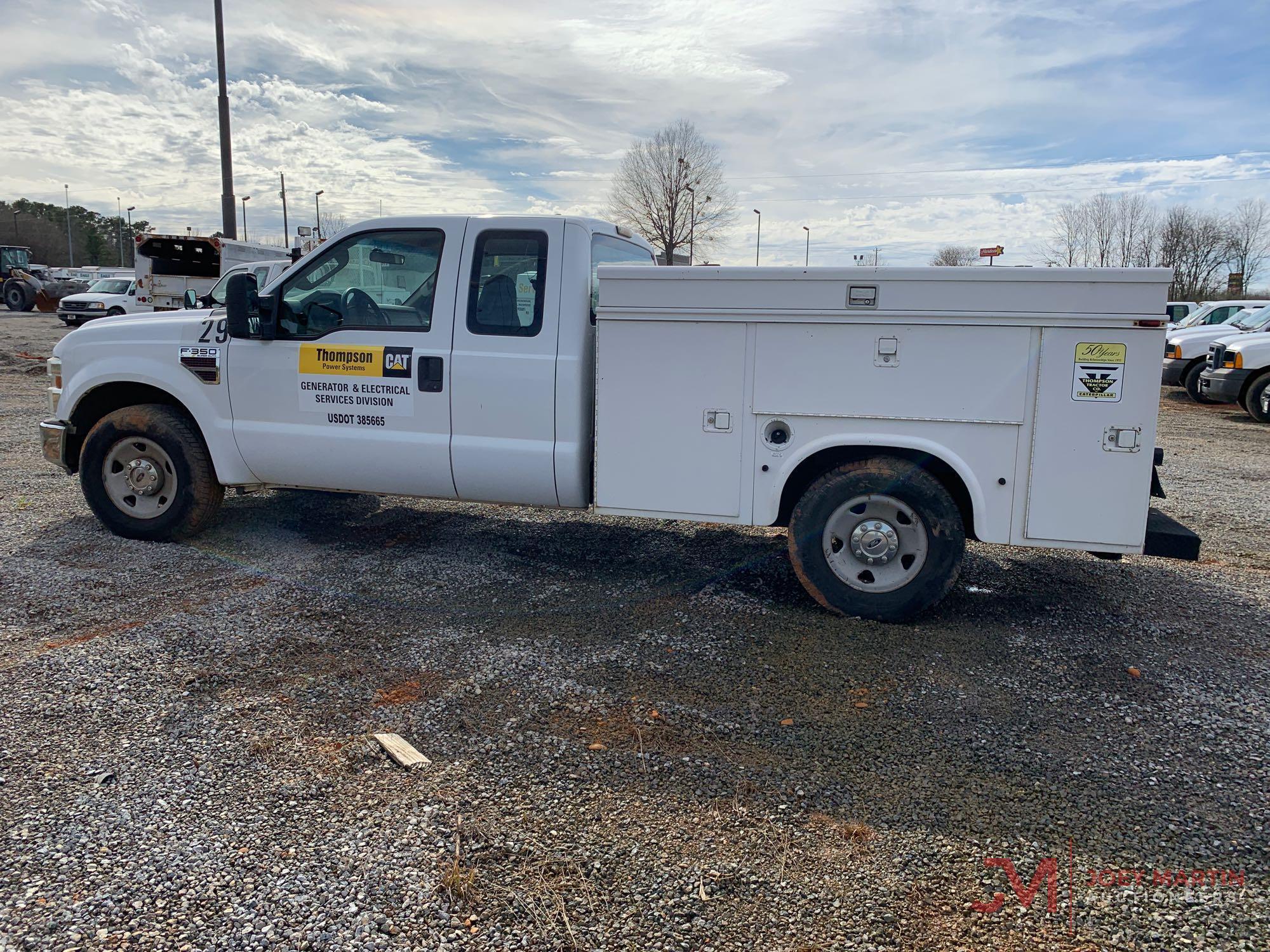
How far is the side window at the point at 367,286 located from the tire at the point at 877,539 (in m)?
2.50

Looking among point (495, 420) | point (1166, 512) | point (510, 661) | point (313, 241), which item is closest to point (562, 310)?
point (495, 420)

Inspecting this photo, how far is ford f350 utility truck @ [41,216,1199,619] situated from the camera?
4.55 meters

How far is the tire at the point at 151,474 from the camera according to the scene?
6039mm

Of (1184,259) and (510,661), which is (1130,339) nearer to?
(510,661)

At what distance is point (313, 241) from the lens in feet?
53.6

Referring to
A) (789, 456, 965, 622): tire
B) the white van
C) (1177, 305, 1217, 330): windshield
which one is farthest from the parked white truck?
the white van

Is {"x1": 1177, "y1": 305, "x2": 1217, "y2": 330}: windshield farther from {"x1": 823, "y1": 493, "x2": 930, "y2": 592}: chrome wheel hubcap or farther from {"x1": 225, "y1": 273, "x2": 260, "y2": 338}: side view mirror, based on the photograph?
{"x1": 225, "y1": 273, "x2": 260, "y2": 338}: side view mirror

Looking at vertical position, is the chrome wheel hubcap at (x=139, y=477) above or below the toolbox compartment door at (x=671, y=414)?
below

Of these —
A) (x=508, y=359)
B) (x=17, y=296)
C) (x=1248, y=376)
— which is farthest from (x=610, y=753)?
(x=17, y=296)

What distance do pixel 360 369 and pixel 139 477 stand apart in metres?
1.86

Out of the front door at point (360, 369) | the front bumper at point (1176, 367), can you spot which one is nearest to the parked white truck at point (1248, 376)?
the front bumper at point (1176, 367)

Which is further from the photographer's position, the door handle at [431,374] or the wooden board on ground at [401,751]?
the door handle at [431,374]

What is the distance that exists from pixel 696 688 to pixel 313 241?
14.4m
